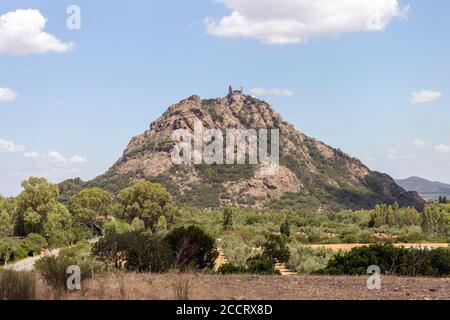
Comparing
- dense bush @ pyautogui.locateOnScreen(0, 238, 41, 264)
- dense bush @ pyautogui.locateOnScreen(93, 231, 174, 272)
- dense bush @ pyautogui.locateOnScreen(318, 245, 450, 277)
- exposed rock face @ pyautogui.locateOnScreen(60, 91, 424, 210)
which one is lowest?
dense bush @ pyautogui.locateOnScreen(0, 238, 41, 264)

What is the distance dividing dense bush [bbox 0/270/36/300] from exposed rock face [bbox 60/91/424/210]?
115 metres

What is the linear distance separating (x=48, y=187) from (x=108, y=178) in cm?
8725

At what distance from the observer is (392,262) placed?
18.2 metres

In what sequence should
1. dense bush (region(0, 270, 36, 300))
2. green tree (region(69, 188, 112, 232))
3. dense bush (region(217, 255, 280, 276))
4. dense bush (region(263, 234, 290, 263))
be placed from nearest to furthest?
dense bush (region(0, 270, 36, 300)) < dense bush (region(217, 255, 280, 276)) < dense bush (region(263, 234, 290, 263)) < green tree (region(69, 188, 112, 232))

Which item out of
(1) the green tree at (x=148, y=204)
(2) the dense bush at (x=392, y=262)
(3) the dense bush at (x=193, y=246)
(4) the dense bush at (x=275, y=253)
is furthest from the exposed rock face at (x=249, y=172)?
(2) the dense bush at (x=392, y=262)

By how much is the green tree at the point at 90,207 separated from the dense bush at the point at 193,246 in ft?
178

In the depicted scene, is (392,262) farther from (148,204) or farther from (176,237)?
(148,204)

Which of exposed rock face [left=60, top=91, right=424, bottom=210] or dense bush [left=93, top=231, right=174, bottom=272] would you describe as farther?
exposed rock face [left=60, top=91, right=424, bottom=210]

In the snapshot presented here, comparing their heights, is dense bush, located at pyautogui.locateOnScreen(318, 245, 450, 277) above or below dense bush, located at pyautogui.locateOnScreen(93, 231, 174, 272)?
below

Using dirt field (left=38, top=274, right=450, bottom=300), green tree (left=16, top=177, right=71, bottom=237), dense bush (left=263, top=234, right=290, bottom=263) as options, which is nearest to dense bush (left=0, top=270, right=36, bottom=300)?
dirt field (left=38, top=274, right=450, bottom=300)

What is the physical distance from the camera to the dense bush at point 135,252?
16141 millimetres

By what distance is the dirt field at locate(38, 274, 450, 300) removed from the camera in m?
9.23

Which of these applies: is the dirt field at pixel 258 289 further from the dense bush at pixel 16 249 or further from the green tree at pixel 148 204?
the green tree at pixel 148 204

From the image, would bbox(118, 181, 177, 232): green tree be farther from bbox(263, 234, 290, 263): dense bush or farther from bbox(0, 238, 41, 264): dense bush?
bbox(263, 234, 290, 263): dense bush
